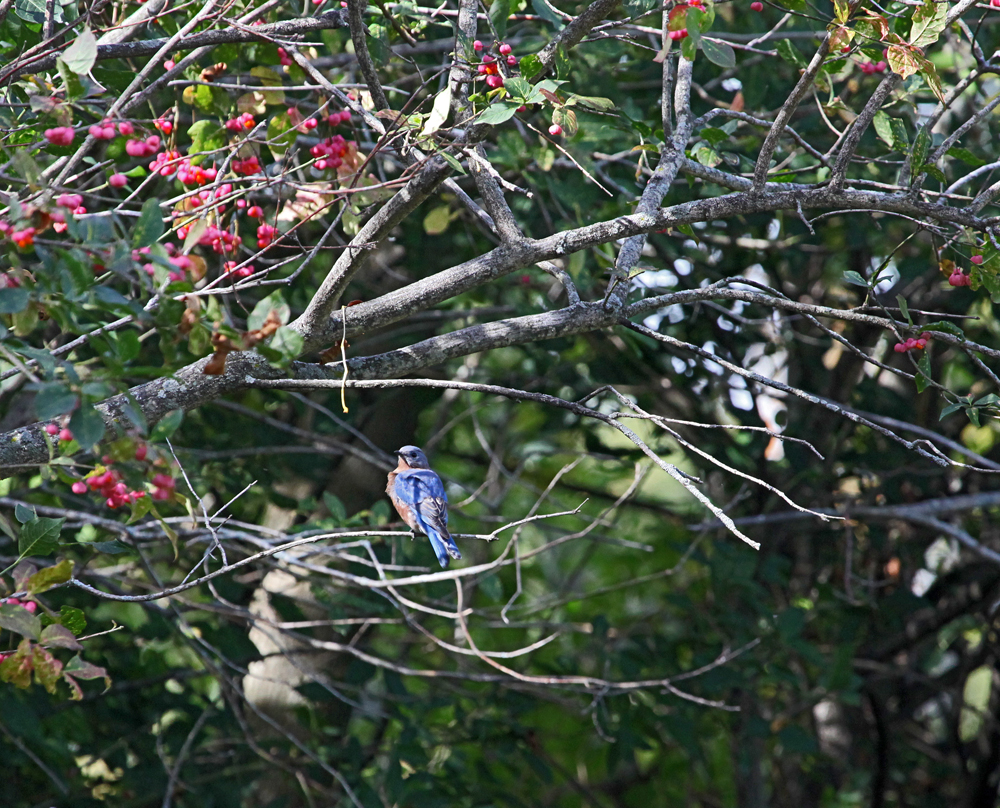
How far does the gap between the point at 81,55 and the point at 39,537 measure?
1.03 metres

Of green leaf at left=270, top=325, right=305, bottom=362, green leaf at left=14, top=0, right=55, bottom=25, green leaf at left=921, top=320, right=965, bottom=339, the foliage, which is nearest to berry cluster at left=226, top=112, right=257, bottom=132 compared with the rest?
the foliage

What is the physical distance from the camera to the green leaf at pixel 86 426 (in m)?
1.56

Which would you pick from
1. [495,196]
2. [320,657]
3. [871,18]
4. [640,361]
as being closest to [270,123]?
[495,196]

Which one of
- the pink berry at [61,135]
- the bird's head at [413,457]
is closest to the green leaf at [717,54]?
the pink berry at [61,135]

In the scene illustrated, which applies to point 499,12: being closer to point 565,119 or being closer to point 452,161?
point 565,119

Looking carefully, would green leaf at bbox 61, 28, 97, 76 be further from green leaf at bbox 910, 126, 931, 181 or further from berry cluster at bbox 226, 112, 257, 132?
green leaf at bbox 910, 126, 931, 181

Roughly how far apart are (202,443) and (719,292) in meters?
2.84

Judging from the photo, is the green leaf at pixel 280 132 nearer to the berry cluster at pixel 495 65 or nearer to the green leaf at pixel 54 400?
the berry cluster at pixel 495 65

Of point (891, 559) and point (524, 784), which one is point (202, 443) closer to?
point (524, 784)

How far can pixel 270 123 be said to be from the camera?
2.73 metres

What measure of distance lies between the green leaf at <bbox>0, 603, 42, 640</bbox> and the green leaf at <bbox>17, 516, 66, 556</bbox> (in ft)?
0.89

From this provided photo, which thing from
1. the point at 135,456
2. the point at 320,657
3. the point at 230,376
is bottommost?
the point at 320,657

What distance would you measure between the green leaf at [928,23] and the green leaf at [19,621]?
2315 mm

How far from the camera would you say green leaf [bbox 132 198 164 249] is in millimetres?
1674
